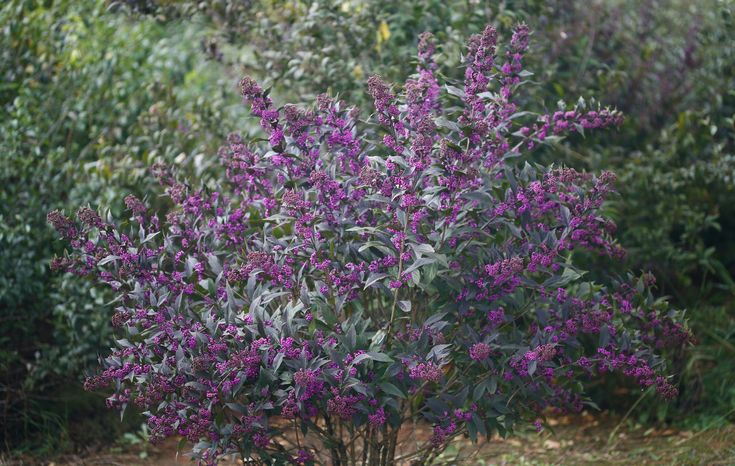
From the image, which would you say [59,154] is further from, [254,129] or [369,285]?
[369,285]

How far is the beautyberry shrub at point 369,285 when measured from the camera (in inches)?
105

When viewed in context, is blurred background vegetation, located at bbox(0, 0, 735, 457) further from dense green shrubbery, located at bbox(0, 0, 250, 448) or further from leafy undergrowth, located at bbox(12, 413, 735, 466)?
leafy undergrowth, located at bbox(12, 413, 735, 466)

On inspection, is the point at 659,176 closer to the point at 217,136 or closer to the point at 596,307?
the point at 596,307

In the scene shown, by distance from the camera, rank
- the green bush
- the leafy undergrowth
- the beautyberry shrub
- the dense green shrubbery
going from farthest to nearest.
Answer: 1. the green bush
2. the dense green shrubbery
3. the leafy undergrowth
4. the beautyberry shrub

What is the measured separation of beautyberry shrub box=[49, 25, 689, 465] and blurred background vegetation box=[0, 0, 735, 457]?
120 cm

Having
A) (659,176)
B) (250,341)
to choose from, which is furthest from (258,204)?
(659,176)

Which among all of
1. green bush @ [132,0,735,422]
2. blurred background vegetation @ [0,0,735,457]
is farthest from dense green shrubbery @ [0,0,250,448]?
green bush @ [132,0,735,422]

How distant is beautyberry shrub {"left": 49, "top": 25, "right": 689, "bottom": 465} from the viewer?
8.74 ft

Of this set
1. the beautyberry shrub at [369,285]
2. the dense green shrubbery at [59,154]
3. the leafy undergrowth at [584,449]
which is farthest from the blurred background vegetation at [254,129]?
the beautyberry shrub at [369,285]

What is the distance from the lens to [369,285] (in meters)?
2.73

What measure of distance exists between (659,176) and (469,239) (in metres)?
2.41

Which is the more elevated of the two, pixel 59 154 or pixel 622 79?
pixel 622 79

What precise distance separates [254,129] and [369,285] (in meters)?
2.60

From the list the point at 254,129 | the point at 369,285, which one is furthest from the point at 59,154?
the point at 369,285
